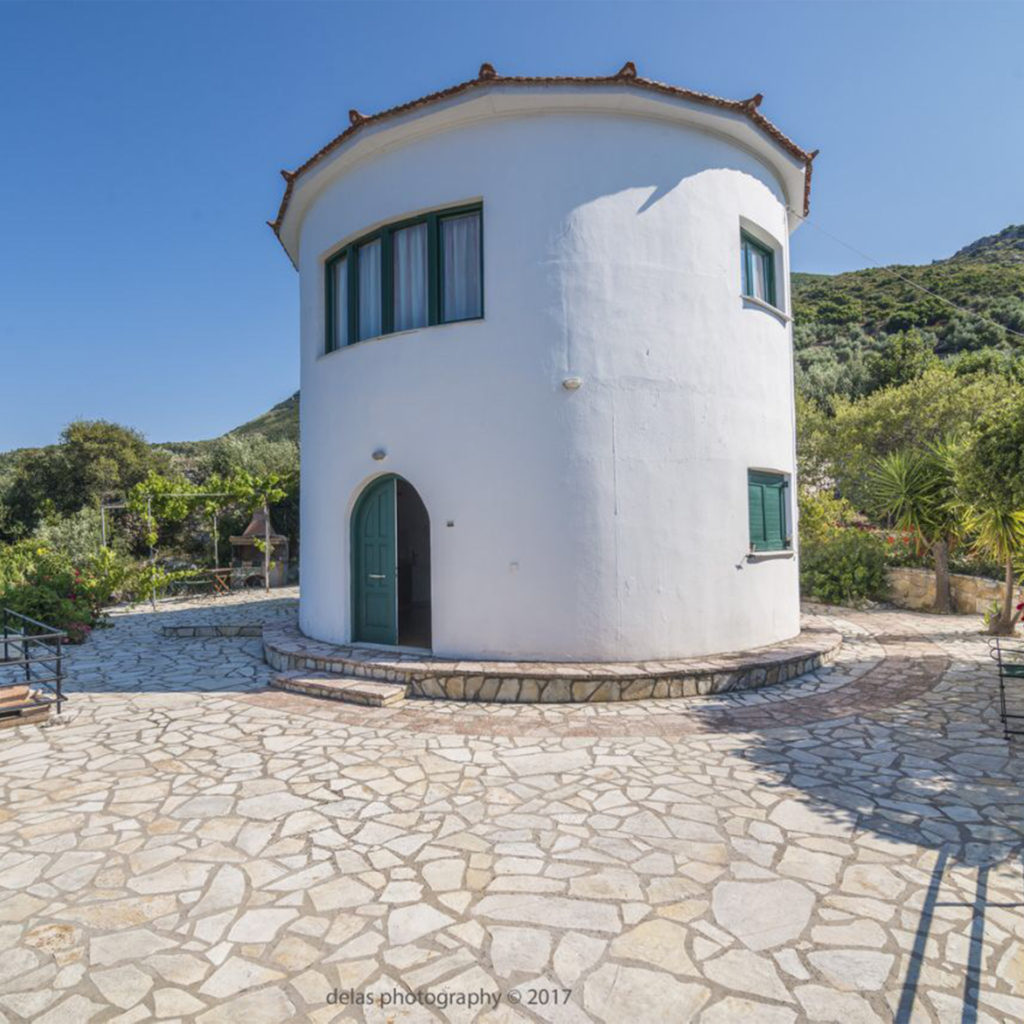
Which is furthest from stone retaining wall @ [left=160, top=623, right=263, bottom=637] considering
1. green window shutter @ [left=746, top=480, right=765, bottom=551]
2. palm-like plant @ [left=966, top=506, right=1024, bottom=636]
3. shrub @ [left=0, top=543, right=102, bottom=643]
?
palm-like plant @ [left=966, top=506, right=1024, bottom=636]

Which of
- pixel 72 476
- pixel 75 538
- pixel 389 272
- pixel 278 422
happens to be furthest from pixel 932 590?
pixel 278 422

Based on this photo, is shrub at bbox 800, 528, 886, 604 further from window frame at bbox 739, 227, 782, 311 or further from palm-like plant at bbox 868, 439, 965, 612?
window frame at bbox 739, 227, 782, 311

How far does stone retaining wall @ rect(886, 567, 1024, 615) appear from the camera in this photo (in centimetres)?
1309

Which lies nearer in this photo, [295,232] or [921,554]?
[295,232]

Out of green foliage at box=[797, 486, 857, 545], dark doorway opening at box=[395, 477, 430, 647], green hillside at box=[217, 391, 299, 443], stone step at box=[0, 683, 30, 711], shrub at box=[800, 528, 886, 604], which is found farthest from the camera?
→ green hillside at box=[217, 391, 299, 443]

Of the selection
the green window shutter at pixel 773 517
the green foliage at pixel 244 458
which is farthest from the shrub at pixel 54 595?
the green window shutter at pixel 773 517

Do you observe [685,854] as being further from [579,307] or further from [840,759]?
[579,307]

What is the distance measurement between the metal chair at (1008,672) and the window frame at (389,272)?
23.3 ft

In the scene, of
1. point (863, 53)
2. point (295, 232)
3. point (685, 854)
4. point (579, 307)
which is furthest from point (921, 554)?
point (295, 232)

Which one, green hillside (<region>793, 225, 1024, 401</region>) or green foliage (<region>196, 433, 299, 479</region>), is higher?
green hillside (<region>793, 225, 1024, 401</region>)

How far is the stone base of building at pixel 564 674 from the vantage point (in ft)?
24.5

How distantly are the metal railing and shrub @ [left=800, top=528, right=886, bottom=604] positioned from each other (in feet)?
46.7

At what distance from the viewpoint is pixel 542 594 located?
812cm

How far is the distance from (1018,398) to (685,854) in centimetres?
793
